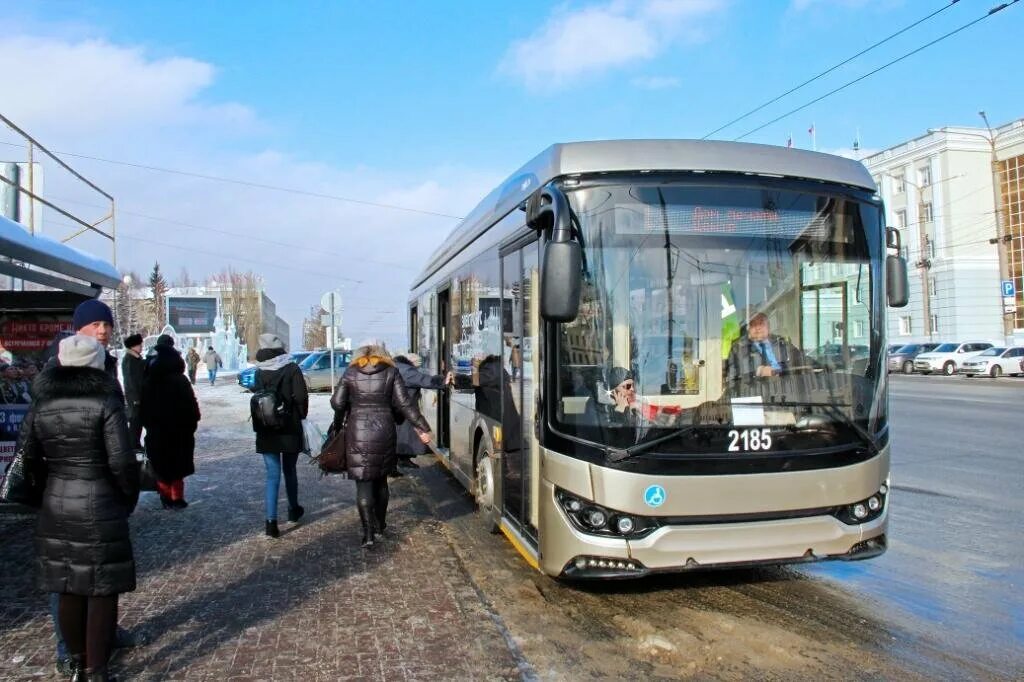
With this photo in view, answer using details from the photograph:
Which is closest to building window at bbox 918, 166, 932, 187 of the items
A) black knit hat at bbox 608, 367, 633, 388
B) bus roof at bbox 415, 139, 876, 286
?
bus roof at bbox 415, 139, 876, 286

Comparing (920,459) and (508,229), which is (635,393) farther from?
(920,459)

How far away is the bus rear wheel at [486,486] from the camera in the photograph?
6.59 m

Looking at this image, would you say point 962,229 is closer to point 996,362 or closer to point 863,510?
point 996,362

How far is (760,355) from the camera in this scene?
15.9 ft

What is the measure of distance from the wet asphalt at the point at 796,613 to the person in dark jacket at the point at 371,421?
88cm

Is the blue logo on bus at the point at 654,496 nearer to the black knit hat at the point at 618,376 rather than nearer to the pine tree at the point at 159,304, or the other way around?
the black knit hat at the point at 618,376

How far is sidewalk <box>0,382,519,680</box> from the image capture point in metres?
4.31

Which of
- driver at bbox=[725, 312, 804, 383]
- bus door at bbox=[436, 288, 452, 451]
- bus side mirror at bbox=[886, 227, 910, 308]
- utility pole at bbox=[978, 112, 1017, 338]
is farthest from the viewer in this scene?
utility pole at bbox=[978, 112, 1017, 338]

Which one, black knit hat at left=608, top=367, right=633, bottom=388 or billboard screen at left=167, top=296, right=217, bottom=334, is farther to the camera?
billboard screen at left=167, top=296, right=217, bottom=334

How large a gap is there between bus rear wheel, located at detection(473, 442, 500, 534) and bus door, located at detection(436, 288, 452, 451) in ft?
5.70

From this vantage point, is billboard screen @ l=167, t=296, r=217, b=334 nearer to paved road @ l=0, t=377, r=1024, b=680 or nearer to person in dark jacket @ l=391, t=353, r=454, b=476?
person in dark jacket @ l=391, t=353, r=454, b=476

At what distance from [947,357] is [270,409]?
40.9 m

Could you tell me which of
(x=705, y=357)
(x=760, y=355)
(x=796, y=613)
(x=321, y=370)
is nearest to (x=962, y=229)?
(x=321, y=370)

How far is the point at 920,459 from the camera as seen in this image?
1148cm
